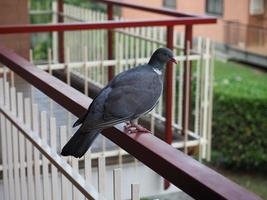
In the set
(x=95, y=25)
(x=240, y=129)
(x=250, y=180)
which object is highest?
(x=95, y=25)

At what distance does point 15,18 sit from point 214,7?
541 inches

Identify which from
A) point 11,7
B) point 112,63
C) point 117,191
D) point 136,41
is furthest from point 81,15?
point 117,191

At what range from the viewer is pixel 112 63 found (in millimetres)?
5414

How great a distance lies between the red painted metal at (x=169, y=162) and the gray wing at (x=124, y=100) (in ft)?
0.20

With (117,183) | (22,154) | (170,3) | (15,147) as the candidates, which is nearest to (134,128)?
(117,183)

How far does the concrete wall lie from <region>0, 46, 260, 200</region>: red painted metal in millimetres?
5001

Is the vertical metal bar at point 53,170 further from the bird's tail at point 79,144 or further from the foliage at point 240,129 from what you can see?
the foliage at point 240,129

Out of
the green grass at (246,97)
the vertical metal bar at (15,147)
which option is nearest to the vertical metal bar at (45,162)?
the vertical metal bar at (15,147)

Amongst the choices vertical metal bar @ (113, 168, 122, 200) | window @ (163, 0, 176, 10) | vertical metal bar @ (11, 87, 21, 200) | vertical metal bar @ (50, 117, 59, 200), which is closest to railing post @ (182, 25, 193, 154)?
vertical metal bar @ (11, 87, 21, 200)

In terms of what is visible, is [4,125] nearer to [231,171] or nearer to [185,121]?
[185,121]

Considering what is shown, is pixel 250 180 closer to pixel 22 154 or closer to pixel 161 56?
pixel 22 154

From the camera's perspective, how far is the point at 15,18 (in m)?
7.39

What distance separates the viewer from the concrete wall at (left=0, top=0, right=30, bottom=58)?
7309mm

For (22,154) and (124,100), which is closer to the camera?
(124,100)
